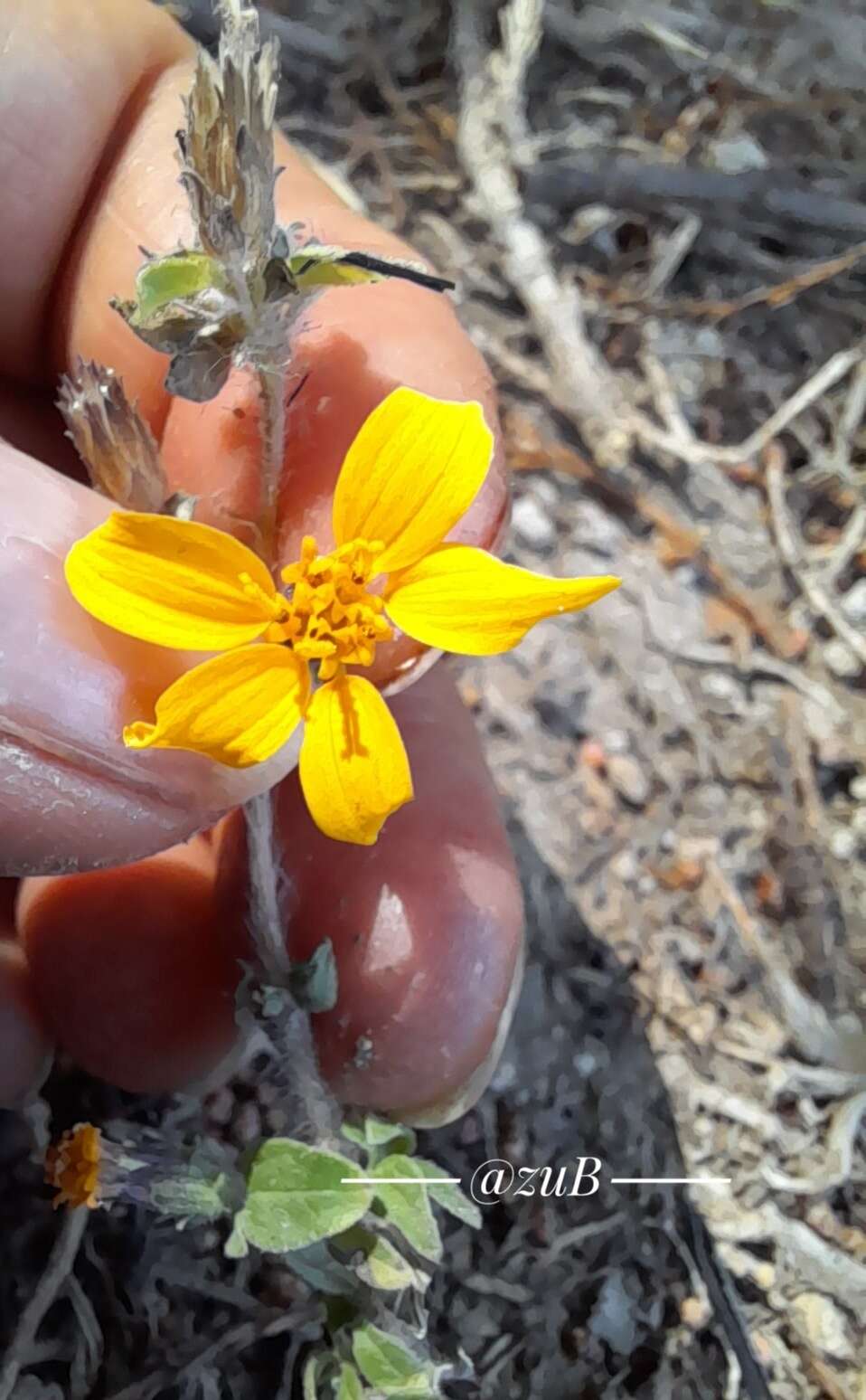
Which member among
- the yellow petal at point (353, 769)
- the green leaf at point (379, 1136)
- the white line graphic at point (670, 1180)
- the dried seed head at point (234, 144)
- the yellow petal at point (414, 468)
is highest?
the dried seed head at point (234, 144)

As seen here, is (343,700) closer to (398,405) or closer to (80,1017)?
(398,405)

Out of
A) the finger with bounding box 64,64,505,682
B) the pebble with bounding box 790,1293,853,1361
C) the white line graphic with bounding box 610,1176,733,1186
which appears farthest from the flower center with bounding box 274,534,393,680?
the pebble with bounding box 790,1293,853,1361

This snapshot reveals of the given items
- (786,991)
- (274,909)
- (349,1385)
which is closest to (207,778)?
Result: (274,909)

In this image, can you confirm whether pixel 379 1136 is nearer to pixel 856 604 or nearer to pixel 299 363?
pixel 299 363

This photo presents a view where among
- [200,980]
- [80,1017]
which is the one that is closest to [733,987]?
[200,980]

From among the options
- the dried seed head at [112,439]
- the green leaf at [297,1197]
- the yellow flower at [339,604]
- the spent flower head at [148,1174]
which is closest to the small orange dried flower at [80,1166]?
the spent flower head at [148,1174]

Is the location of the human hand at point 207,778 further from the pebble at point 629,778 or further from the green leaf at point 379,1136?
the pebble at point 629,778
